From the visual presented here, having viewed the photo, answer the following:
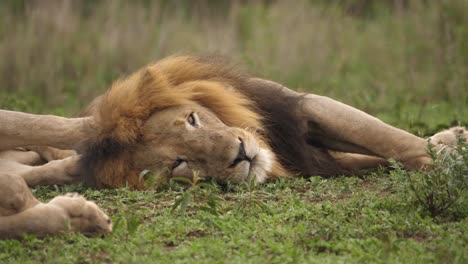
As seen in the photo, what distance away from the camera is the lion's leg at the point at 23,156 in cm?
556

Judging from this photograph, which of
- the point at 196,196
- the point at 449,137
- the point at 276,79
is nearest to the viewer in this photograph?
the point at 196,196

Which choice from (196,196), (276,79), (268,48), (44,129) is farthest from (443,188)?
(268,48)

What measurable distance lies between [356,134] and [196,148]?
0.97 metres

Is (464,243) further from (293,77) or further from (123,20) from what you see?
(123,20)

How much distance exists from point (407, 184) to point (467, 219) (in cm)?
47

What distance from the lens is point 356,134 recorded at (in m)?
5.14

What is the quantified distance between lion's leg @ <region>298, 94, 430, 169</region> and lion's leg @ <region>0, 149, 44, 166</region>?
167 cm

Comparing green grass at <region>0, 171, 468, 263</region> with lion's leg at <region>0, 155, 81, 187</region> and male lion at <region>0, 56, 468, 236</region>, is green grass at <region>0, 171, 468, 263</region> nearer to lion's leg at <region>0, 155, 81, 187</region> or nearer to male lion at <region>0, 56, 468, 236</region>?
male lion at <region>0, 56, 468, 236</region>

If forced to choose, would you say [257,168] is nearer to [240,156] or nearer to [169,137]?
[240,156]

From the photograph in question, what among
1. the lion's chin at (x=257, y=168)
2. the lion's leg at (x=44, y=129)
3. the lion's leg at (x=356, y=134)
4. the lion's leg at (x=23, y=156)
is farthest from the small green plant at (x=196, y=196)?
the lion's leg at (x=23, y=156)

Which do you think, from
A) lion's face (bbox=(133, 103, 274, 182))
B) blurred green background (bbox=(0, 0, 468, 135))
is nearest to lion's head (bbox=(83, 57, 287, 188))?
lion's face (bbox=(133, 103, 274, 182))

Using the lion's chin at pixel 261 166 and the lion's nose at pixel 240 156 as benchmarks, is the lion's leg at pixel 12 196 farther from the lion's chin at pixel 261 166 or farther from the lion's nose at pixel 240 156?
the lion's chin at pixel 261 166

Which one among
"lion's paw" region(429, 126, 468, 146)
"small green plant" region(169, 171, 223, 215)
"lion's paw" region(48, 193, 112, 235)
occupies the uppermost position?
"lion's paw" region(429, 126, 468, 146)

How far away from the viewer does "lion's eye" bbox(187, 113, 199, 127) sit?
478 cm
